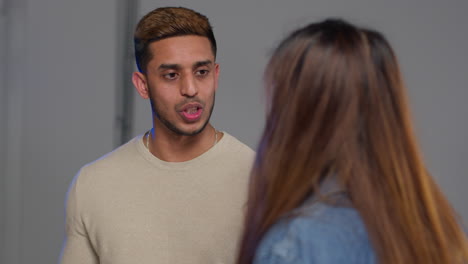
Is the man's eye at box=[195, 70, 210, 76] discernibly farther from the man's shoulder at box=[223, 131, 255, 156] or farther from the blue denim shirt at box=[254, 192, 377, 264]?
the blue denim shirt at box=[254, 192, 377, 264]

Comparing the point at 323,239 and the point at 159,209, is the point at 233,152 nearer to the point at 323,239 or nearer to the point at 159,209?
the point at 159,209

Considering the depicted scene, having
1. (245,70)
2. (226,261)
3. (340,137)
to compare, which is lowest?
(226,261)

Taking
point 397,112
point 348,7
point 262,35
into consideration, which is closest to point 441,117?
point 348,7

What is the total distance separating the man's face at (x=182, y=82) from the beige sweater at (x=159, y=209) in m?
0.11

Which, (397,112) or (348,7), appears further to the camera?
(348,7)

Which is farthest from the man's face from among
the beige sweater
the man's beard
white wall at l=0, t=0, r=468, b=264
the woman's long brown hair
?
white wall at l=0, t=0, r=468, b=264

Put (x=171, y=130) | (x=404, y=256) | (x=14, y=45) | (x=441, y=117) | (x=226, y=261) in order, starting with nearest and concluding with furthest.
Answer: (x=404, y=256) → (x=226, y=261) → (x=171, y=130) → (x=14, y=45) → (x=441, y=117)

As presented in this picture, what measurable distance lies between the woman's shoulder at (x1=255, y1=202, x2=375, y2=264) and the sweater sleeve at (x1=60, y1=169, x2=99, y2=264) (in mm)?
780

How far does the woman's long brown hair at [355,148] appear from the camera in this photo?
3.00 feet

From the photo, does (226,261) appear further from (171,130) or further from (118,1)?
(118,1)

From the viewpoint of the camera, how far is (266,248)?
3.01 ft

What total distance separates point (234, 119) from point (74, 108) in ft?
2.26

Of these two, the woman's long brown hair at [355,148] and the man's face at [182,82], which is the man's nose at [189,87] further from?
the woman's long brown hair at [355,148]

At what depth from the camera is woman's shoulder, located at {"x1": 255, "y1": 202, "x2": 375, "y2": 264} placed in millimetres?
892
